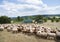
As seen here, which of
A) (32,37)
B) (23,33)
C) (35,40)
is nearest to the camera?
(35,40)

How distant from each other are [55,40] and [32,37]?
84.5 inches

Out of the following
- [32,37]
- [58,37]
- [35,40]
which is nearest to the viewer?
[58,37]

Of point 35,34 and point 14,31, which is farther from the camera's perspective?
point 14,31

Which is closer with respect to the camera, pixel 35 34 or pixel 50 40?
pixel 50 40

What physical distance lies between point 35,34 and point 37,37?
0.82 metres

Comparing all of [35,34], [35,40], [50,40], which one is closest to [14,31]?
[35,34]

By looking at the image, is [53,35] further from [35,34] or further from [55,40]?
[35,34]

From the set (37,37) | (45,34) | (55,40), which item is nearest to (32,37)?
(37,37)

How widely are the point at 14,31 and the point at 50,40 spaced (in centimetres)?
465

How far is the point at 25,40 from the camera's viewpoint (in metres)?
11.8

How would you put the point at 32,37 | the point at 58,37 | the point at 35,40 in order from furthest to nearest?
the point at 32,37 < the point at 35,40 < the point at 58,37

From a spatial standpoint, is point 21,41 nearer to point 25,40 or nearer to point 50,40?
point 25,40

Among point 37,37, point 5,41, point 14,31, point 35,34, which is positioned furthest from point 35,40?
point 14,31

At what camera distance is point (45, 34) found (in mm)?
11797
